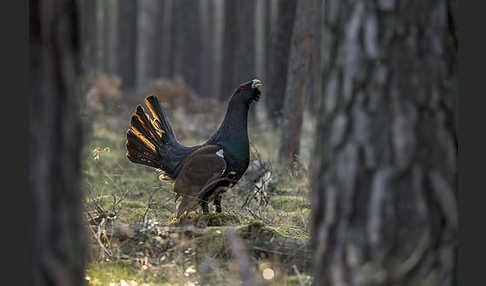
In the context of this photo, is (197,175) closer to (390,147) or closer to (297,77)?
(390,147)

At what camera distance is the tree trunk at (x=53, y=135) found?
2.53m

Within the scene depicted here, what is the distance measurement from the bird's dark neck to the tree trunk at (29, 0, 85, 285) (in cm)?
339

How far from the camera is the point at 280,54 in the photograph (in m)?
12.3

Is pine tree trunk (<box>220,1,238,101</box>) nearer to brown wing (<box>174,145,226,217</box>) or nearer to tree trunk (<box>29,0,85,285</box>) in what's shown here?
brown wing (<box>174,145,226,217</box>)

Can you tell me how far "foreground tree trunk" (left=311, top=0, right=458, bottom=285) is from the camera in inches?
110

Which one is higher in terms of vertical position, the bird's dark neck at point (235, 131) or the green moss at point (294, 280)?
the bird's dark neck at point (235, 131)

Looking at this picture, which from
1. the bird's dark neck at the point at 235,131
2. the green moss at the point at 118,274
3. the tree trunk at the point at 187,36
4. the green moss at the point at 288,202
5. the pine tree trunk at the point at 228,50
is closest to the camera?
the green moss at the point at 118,274

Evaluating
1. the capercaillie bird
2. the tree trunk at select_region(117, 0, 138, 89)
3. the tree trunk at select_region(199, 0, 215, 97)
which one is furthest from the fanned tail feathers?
the tree trunk at select_region(199, 0, 215, 97)

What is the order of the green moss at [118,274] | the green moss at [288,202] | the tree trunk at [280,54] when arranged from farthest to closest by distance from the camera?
the tree trunk at [280,54]
the green moss at [288,202]
the green moss at [118,274]

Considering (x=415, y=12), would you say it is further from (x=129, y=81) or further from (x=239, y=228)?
(x=129, y=81)

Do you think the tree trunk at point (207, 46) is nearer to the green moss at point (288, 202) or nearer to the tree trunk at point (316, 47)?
the tree trunk at point (316, 47)

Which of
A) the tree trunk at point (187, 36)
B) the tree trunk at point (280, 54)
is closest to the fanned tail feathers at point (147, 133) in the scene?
the tree trunk at point (280, 54)

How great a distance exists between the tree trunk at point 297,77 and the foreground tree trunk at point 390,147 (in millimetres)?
5373

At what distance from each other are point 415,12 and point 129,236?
2922 mm
